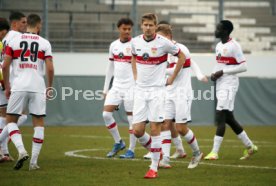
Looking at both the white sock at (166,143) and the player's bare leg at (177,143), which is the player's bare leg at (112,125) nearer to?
the player's bare leg at (177,143)

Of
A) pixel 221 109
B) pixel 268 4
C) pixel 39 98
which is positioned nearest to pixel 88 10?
pixel 268 4

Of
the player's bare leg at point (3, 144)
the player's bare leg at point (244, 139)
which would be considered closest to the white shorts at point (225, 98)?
the player's bare leg at point (244, 139)

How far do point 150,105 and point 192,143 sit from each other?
4.83 feet

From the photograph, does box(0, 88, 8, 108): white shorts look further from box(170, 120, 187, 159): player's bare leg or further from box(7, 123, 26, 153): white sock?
box(170, 120, 187, 159): player's bare leg

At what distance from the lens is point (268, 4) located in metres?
29.5

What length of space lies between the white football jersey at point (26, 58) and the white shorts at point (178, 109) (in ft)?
8.67

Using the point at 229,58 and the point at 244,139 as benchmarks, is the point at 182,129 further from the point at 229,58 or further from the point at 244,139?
the point at 229,58

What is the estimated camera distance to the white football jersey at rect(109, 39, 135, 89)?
13898 mm

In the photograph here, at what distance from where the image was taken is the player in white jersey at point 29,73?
11.0m

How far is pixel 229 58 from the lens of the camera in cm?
1341

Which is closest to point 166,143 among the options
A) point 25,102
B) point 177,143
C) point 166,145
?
point 166,145

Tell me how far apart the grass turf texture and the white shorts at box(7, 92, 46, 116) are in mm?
887

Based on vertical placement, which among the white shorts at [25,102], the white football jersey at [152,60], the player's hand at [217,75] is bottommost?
the white shorts at [25,102]

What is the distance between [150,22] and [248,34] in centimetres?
1853
